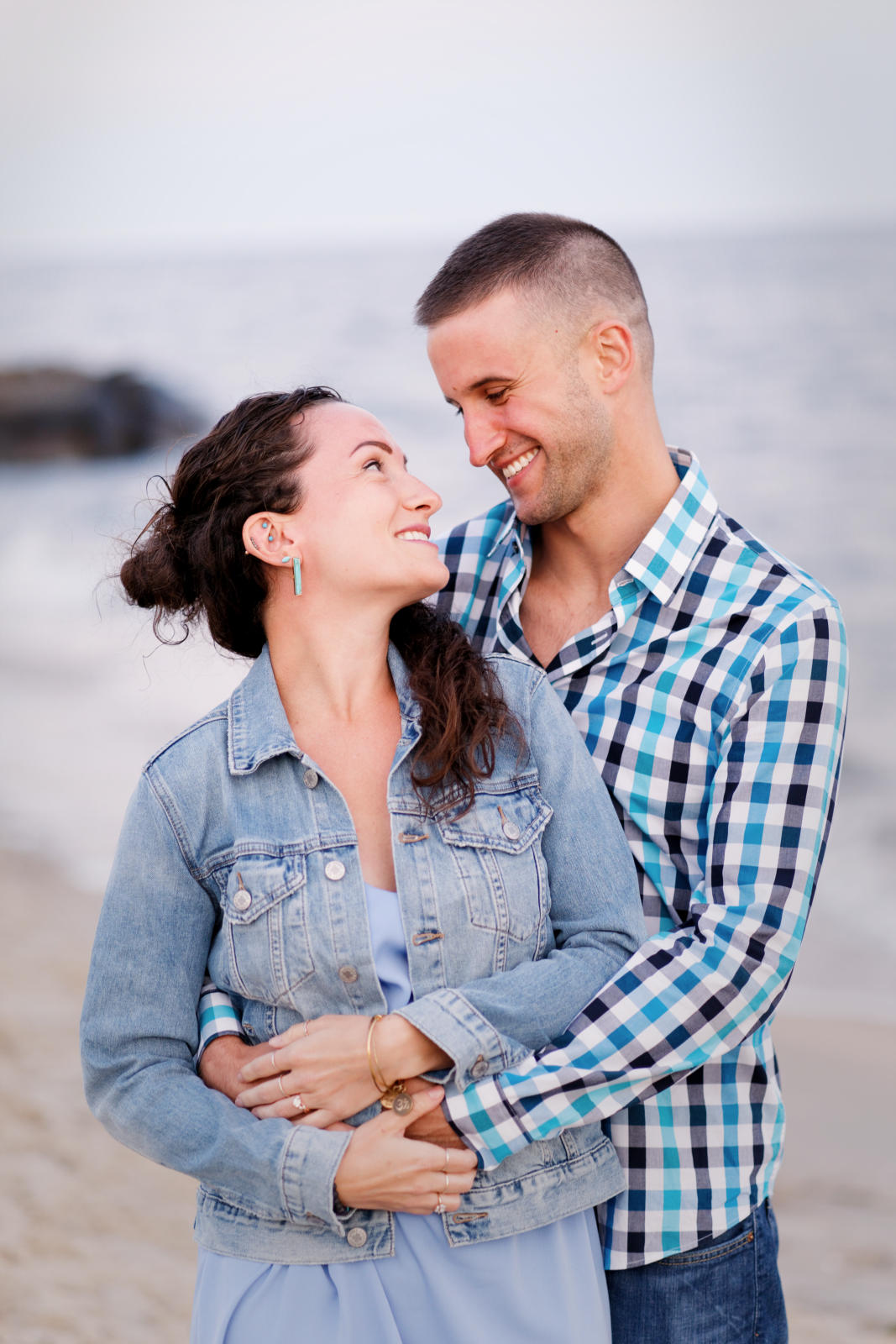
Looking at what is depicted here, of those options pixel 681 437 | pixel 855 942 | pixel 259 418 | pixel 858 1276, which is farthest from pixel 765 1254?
pixel 681 437

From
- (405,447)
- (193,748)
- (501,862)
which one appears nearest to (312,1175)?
(501,862)

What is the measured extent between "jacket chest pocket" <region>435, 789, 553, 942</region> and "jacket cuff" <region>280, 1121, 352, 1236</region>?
0.33 metres

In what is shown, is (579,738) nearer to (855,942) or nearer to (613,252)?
(613,252)

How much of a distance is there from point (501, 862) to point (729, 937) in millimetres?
321

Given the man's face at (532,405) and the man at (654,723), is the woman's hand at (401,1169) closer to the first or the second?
the man at (654,723)

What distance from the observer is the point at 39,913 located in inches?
234

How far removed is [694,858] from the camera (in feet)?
5.89

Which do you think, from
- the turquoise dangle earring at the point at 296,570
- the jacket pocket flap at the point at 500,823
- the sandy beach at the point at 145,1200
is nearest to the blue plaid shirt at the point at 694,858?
the jacket pocket flap at the point at 500,823

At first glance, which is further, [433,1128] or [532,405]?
[532,405]

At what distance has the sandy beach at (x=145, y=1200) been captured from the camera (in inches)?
136

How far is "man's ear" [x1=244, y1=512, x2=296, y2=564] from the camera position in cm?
177

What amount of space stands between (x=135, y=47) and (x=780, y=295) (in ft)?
31.2

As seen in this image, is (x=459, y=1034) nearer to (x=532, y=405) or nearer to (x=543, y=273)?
(x=532, y=405)

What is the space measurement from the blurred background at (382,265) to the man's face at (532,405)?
4.30 metres
